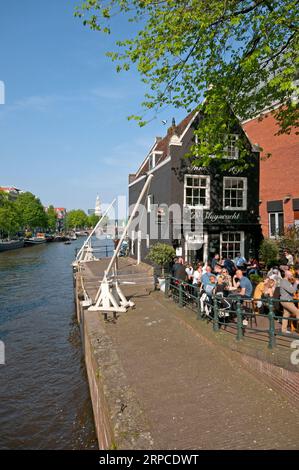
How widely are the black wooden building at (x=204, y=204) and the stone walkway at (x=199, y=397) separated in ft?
28.4

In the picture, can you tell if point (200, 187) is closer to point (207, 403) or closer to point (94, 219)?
point (207, 403)

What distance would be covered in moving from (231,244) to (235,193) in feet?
10.1

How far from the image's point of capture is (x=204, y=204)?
17484mm

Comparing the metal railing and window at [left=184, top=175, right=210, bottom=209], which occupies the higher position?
window at [left=184, top=175, right=210, bottom=209]

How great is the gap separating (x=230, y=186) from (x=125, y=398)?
1492cm

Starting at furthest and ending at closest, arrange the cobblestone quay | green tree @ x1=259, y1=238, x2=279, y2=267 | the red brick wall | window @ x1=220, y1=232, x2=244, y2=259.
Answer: the red brick wall < window @ x1=220, y1=232, x2=244, y2=259 < green tree @ x1=259, y1=238, x2=279, y2=267 < the cobblestone quay

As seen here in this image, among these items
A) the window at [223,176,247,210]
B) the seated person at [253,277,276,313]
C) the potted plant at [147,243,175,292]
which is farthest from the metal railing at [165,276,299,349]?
the window at [223,176,247,210]

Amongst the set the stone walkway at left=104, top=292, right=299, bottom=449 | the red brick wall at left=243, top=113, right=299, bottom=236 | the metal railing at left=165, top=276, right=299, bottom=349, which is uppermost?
the red brick wall at left=243, top=113, right=299, bottom=236

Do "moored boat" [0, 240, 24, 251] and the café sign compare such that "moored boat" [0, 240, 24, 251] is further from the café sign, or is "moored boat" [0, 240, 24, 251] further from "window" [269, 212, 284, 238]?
the café sign

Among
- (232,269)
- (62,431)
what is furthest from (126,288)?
(62,431)

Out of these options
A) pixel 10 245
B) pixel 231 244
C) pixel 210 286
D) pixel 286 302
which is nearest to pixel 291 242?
pixel 231 244

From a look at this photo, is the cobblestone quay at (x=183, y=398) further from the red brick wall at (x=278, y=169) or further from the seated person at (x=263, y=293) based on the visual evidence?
the red brick wall at (x=278, y=169)

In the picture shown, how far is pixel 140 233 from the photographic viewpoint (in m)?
22.9

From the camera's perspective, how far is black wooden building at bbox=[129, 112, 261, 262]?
16891mm
